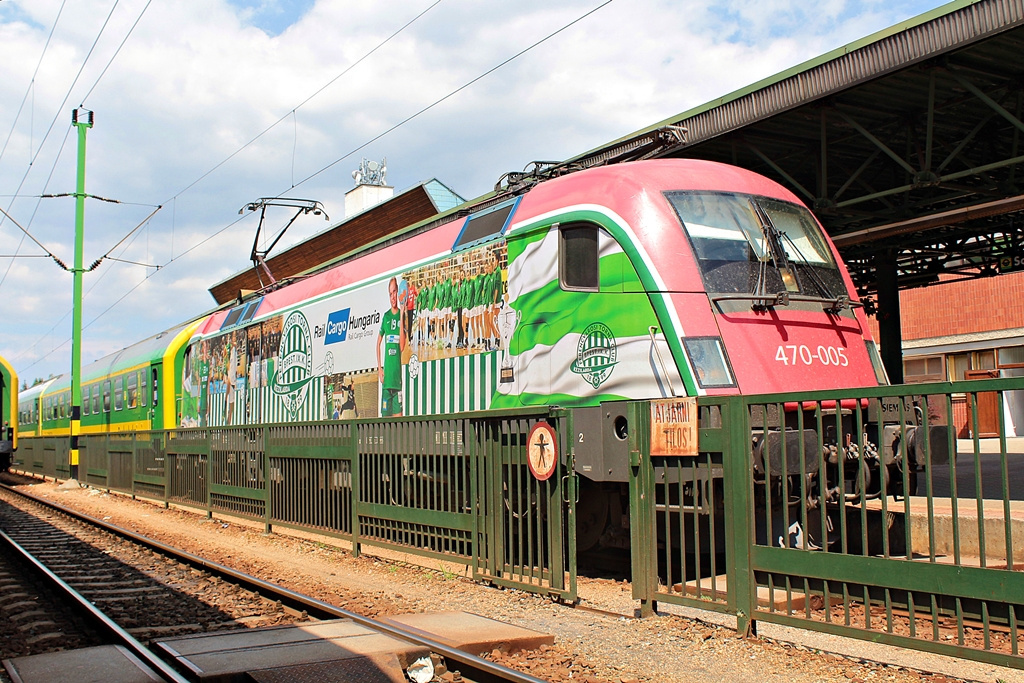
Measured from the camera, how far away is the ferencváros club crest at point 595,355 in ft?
26.3

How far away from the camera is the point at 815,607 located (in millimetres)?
5785

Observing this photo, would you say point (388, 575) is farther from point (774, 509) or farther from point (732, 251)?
point (732, 251)

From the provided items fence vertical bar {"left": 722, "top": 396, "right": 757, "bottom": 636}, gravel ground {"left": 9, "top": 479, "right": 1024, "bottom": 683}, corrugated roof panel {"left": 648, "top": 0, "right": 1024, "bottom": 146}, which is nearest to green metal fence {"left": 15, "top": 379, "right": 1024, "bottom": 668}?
fence vertical bar {"left": 722, "top": 396, "right": 757, "bottom": 636}

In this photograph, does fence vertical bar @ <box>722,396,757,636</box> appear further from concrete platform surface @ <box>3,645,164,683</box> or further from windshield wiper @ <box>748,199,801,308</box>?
concrete platform surface @ <box>3,645,164,683</box>

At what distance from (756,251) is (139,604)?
618cm

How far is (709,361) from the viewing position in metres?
7.54

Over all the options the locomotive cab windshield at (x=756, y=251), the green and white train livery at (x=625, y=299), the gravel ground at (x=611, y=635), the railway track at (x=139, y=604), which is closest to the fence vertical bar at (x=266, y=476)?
the railway track at (x=139, y=604)

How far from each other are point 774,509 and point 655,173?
127 inches

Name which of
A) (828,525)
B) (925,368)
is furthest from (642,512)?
(925,368)

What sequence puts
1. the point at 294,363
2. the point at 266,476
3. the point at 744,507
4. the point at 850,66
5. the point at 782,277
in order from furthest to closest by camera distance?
the point at 294,363 < the point at 266,476 < the point at 850,66 < the point at 782,277 < the point at 744,507

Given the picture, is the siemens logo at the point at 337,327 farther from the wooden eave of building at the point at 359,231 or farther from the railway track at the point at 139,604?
the wooden eave of building at the point at 359,231

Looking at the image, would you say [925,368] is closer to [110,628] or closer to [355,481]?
[355,481]

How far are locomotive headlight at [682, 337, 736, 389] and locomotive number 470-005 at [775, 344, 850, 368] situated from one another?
1.87ft

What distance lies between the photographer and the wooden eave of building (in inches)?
1086
